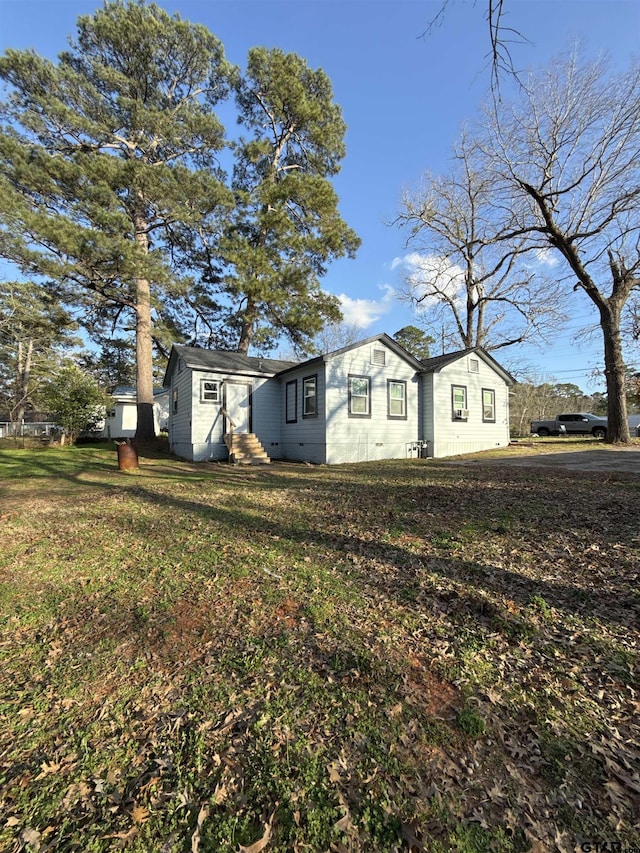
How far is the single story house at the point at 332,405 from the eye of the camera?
523 inches

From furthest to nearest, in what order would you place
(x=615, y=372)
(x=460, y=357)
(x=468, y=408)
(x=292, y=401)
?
(x=468, y=408), (x=615, y=372), (x=460, y=357), (x=292, y=401)

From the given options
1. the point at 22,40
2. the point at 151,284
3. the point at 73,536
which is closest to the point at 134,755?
the point at 73,536

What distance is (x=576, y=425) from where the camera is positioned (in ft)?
95.0

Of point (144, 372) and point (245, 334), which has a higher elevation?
point (245, 334)

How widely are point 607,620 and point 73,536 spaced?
571cm

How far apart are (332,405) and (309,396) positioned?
44.8 inches

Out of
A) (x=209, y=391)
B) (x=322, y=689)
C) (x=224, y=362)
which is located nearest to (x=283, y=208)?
(x=224, y=362)

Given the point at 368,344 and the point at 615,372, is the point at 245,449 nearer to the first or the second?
the point at 368,344

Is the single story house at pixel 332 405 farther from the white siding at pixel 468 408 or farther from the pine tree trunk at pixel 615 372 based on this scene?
the pine tree trunk at pixel 615 372

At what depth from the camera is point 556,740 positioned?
6.20 ft

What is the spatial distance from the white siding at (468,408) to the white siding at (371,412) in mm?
659

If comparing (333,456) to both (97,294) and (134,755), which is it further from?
(97,294)

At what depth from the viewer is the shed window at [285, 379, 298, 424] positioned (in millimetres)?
14445

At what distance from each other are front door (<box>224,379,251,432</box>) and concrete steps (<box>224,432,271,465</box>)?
730mm
